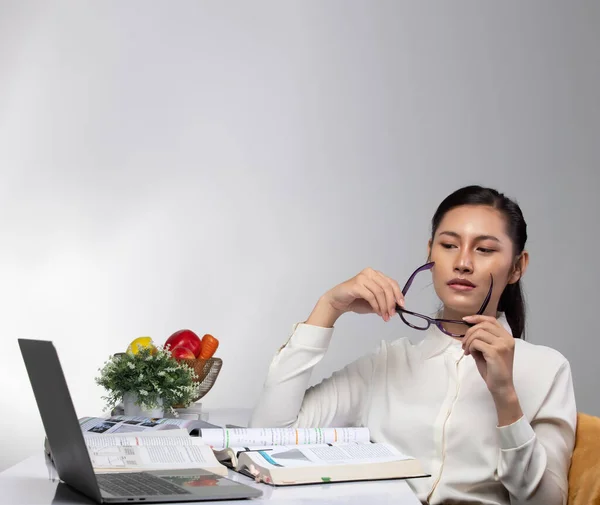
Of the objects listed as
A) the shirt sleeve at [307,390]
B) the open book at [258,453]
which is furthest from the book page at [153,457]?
the shirt sleeve at [307,390]

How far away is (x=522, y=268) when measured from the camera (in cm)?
170

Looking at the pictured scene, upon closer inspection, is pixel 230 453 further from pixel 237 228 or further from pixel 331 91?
pixel 331 91

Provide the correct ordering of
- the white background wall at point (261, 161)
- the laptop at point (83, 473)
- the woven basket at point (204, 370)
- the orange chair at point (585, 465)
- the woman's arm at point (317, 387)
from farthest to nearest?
the white background wall at point (261, 161), the woven basket at point (204, 370), the woman's arm at point (317, 387), the orange chair at point (585, 465), the laptop at point (83, 473)

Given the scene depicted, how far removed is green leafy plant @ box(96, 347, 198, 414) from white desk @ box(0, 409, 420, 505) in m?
0.54

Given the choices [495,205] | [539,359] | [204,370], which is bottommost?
[204,370]

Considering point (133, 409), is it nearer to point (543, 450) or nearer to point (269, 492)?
point (269, 492)

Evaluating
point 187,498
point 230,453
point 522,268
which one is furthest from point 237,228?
point 187,498

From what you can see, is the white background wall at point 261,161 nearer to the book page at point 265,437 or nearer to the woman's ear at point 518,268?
the woman's ear at point 518,268

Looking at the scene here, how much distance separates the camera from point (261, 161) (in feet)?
14.4

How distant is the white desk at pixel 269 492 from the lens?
1.01 m

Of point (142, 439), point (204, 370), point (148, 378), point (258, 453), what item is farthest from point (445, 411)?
point (204, 370)

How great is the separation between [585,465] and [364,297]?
1.56 feet

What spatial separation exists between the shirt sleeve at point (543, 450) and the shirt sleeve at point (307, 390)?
360 millimetres

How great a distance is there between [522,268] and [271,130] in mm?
2855
